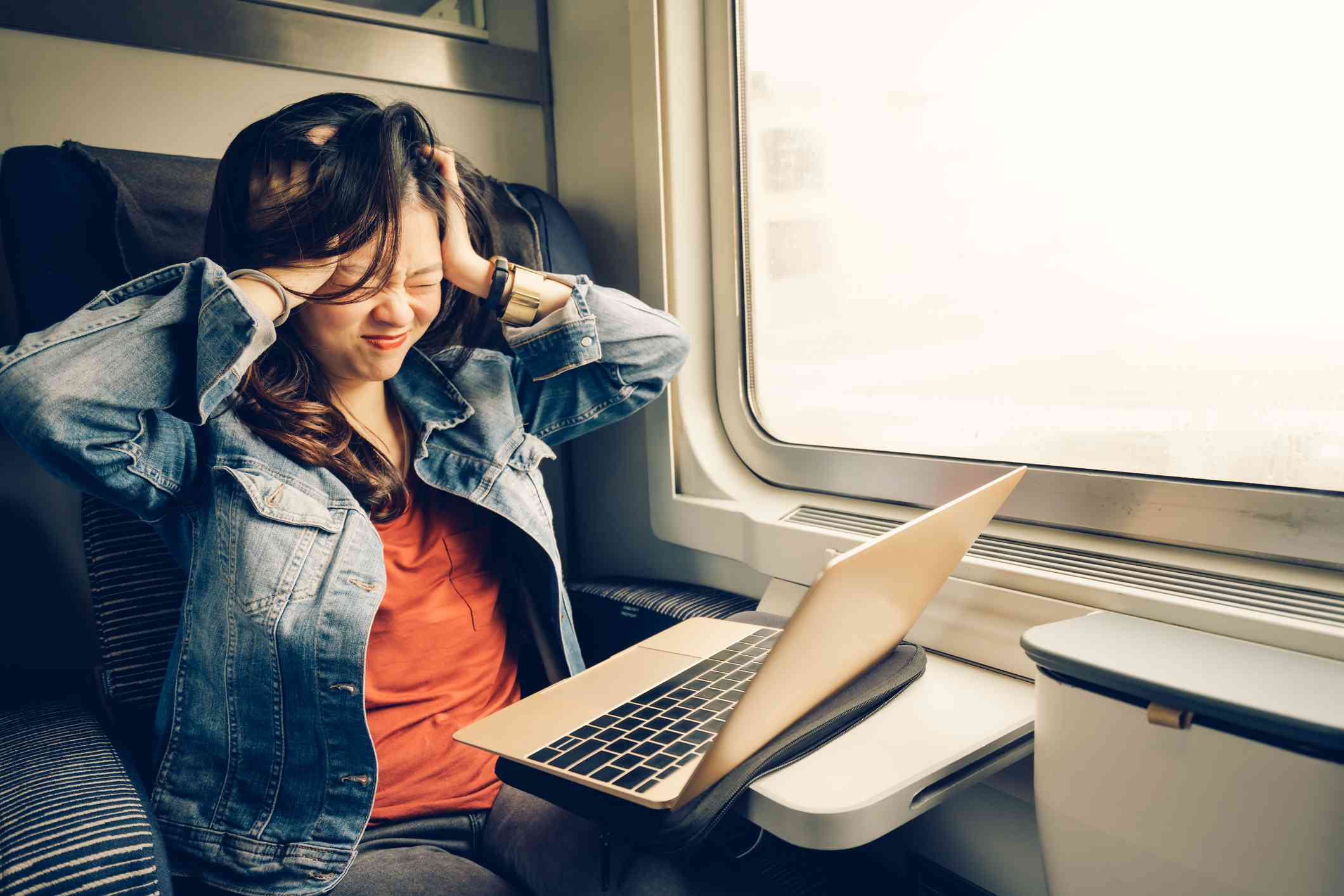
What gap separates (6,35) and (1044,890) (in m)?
1.77

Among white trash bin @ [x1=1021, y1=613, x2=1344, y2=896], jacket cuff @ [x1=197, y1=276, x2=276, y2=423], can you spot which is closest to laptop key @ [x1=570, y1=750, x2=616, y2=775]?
white trash bin @ [x1=1021, y1=613, x2=1344, y2=896]

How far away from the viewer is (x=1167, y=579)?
0.94m

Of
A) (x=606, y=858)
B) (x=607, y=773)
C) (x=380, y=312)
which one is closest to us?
(x=607, y=773)

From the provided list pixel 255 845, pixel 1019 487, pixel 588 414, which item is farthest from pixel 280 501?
pixel 1019 487

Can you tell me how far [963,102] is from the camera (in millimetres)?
1147

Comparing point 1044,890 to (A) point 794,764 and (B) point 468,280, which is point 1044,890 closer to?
(A) point 794,764

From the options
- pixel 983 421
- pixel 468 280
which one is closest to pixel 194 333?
pixel 468 280

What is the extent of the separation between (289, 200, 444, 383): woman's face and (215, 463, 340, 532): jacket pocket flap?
168 mm

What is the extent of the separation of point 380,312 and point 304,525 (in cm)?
27

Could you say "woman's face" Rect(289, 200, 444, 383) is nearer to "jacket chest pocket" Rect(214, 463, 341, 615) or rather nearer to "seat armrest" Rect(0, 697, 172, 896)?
"jacket chest pocket" Rect(214, 463, 341, 615)

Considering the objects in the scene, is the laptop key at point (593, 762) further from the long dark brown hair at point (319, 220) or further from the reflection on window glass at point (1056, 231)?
the reflection on window glass at point (1056, 231)

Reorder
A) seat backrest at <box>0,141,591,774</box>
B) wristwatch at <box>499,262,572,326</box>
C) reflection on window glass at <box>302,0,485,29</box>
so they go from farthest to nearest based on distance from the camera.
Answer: reflection on window glass at <box>302,0,485,29</box>
wristwatch at <box>499,262,572,326</box>
seat backrest at <box>0,141,591,774</box>

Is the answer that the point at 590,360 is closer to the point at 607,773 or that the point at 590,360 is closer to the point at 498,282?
the point at 498,282

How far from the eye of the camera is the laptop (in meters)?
0.65
